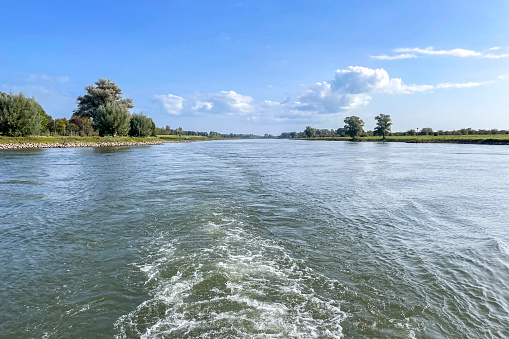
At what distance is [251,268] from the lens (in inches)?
300

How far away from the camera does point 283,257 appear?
8281 millimetres

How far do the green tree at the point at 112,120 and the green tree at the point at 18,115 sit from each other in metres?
23.6

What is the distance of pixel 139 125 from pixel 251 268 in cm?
12718

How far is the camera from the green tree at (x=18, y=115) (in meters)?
62.2

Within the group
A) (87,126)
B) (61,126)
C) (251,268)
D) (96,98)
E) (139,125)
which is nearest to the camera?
(251,268)

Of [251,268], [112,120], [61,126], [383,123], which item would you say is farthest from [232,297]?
[383,123]

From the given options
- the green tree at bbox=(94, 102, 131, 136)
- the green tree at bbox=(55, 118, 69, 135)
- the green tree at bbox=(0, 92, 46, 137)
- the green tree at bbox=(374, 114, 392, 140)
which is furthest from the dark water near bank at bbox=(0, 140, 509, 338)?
the green tree at bbox=(374, 114, 392, 140)

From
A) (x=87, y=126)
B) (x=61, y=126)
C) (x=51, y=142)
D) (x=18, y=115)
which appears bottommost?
(x=51, y=142)

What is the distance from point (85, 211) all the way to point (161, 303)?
913cm

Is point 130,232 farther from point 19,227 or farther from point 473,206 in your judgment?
point 473,206

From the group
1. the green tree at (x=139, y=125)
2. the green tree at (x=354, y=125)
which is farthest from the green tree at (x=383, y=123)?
the green tree at (x=139, y=125)

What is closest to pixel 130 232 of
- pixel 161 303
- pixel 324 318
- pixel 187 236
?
pixel 187 236

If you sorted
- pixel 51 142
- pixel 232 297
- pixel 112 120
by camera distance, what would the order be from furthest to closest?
1. pixel 112 120
2. pixel 51 142
3. pixel 232 297

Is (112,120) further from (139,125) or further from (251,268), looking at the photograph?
(251,268)
